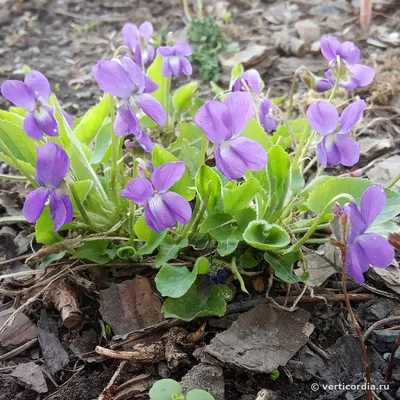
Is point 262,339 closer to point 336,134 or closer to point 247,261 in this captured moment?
point 247,261

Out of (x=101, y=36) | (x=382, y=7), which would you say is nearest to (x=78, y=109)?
(x=101, y=36)

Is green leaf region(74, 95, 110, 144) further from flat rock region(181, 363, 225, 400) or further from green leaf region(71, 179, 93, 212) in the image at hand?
flat rock region(181, 363, 225, 400)

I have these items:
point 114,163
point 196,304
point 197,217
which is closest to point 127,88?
point 114,163

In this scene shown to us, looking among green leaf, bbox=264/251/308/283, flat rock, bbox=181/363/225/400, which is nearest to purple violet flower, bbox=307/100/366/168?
green leaf, bbox=264/251/308/283

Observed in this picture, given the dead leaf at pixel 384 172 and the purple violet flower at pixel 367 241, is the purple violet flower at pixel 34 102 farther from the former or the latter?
the dead leaf at pixel 384 172

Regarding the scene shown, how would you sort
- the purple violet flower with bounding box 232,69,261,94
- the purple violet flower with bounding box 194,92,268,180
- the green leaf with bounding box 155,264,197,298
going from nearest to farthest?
the purple violet flower with bounding box 194,92,268,180 → the green leaf with bounding box 155,264,197,298 → the purple violet flower with bounding box 232,69,261,94

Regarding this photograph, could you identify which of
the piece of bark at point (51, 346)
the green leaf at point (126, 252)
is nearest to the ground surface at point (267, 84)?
the piece of bark at point (51, 346)
